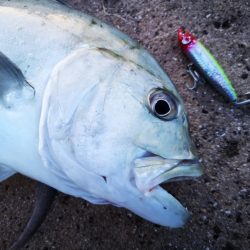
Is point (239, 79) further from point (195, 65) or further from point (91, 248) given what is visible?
point (91, 248)

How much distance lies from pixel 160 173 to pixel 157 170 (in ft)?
0.05

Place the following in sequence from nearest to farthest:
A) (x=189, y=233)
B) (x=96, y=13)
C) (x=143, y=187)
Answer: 1. (x=143, y=187)
2. (x=189, y=233)
3. (x=96, y=13)

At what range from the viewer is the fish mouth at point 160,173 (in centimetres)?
149

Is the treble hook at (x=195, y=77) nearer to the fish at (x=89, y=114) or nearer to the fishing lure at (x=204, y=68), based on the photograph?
the fishing lure at (x=204, y=68)

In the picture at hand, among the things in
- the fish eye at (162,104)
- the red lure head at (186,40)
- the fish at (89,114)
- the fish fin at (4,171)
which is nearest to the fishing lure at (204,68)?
the red lure head at (186,40)

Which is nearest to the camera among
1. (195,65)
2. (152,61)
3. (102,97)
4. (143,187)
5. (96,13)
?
(143,187)

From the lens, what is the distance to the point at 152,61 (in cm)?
178

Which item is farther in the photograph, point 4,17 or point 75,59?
point 4,17

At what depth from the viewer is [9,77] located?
1.69 m

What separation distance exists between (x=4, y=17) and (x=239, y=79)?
1267mm

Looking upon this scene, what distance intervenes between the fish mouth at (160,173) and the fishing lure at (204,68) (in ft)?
2.35

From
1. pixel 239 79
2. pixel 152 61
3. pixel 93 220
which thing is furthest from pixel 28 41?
pixel 239 79

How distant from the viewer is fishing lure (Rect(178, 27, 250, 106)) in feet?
7.09

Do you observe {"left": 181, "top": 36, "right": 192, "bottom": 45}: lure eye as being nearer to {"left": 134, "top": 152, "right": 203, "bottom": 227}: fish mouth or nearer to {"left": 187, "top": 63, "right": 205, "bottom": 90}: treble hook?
{"left": 187, "top": 63, "right": 205, "bottom": 90}: treble hook
